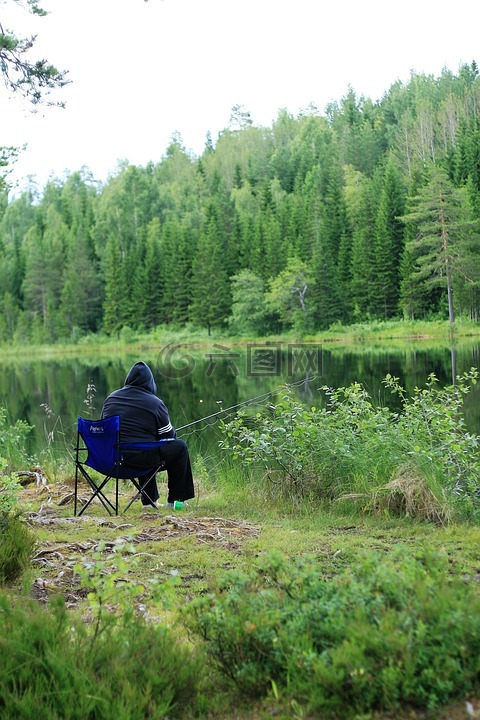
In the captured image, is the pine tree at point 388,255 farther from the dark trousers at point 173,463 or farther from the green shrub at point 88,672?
the green shrub at point 88,672

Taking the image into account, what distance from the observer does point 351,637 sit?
6.37ft

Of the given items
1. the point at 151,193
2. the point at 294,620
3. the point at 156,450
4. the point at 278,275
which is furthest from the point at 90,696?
the point at 151,193

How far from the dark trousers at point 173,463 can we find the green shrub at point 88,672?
3.46 metres

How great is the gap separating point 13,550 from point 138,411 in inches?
92.2

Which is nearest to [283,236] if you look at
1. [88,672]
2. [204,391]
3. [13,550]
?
[204,391]

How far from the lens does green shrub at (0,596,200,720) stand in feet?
6.57

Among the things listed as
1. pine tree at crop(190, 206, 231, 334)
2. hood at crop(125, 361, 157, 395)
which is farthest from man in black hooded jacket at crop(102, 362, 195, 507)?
pine tree at crop(190, 206, 231, 334)

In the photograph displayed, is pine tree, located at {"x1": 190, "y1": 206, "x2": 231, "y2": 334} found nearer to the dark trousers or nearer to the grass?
the dark trousers

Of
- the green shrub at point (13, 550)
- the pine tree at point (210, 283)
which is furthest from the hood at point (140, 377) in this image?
the pine tree at point (210, 283)

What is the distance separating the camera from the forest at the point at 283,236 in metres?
46.6

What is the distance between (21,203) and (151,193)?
32181 millimetres

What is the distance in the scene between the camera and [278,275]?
181 feet

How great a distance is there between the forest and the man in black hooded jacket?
3790 cm

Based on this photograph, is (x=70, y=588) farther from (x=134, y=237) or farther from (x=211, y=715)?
(x=134, y=237)
